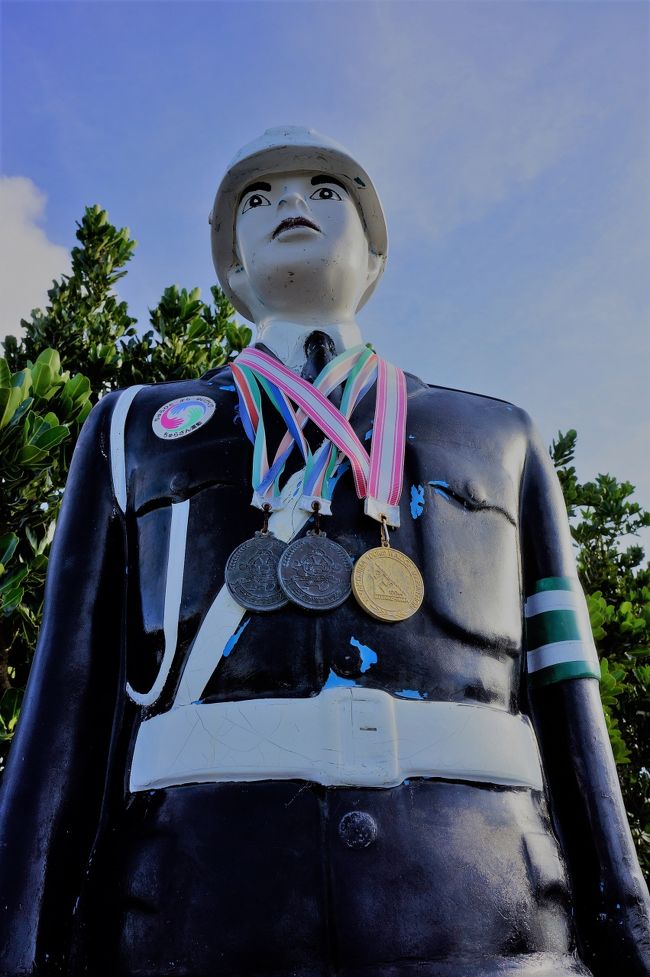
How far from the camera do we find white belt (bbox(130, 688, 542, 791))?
221 centimetres

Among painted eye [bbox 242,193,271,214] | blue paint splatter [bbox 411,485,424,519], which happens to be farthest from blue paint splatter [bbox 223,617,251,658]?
painted eye [bbox 242,193,271,214]

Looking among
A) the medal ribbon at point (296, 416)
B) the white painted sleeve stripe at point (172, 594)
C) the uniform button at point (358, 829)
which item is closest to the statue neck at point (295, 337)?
the medal ribbon at point (296, 416)

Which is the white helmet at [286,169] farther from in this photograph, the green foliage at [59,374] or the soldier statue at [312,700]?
the green foliage at [59,374]

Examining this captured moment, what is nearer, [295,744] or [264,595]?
[295,744]

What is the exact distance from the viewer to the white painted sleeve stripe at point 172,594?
8.29ft

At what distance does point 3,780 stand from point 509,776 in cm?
124

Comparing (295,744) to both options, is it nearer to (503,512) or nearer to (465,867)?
(465,867)

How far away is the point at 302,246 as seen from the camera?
3.27 meters

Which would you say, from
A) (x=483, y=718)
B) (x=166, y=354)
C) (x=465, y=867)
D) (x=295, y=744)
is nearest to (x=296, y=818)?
(x=295, y=744)

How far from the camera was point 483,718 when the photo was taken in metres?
2.40

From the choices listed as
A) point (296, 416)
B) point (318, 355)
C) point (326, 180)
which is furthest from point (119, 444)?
point (326, 180)

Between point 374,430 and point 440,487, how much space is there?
0.83ft

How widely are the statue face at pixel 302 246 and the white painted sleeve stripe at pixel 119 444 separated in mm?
579

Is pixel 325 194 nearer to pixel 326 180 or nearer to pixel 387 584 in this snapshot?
pixel 326 180
